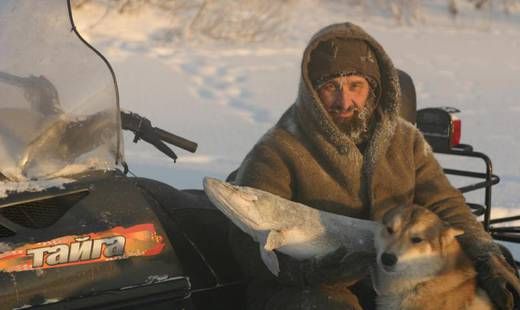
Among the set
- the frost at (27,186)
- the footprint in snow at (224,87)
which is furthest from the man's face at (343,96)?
the footprint in snow at (224,87)

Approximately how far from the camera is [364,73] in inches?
104

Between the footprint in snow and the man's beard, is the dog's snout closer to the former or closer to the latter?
the man's beard

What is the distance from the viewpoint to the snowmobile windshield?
2.26 meters

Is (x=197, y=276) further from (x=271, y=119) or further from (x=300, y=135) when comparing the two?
(x=271, y=119)

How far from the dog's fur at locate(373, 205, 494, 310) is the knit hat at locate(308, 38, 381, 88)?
56cm

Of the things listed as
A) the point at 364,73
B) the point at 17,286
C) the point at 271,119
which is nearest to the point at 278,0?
the point at 271,119

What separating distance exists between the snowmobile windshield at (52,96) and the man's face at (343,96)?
0.76 metres

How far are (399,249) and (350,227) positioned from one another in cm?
19

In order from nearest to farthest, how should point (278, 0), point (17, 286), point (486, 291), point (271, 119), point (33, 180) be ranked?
1. point (17, 286)
2. point (33, 180)
3. point (486, 291)
4. point (271, 119)
5. point (278, 0)

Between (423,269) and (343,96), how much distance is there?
69 cm

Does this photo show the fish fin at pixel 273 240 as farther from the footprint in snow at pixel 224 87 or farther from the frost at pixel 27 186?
the footprint in snow at pixel 224 87

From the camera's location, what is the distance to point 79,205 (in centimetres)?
214

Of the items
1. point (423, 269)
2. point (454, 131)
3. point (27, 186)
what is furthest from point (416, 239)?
point (454, 131)

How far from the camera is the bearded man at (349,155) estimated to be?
2.54m
